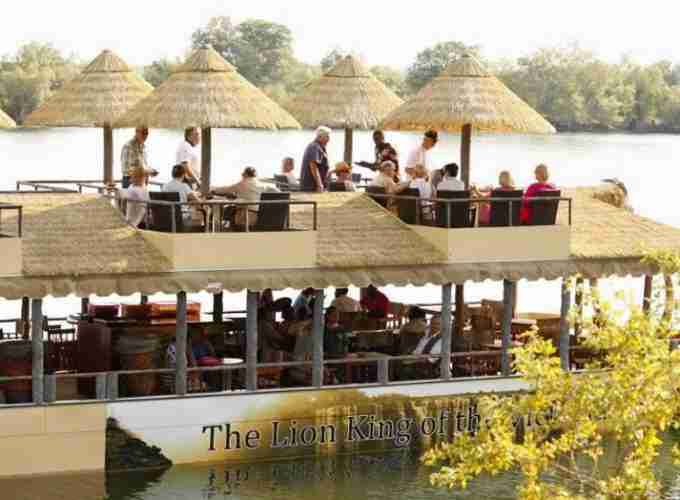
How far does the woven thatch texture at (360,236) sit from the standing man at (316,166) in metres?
0.86

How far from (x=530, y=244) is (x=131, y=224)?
5558 millimetres

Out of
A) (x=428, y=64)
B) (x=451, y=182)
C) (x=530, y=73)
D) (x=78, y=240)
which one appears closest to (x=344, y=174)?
(x=451, y=182)

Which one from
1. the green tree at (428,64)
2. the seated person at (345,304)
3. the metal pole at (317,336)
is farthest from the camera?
the green tree at (428,64)

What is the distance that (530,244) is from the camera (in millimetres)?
29328

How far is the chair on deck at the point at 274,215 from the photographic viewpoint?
27.5 meters

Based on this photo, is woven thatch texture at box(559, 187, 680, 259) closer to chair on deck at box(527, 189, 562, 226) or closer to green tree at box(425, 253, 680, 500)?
chair on deck at box(527, 189, 562, 226)

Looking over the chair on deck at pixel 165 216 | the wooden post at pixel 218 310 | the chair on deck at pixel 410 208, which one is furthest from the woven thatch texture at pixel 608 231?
the chair on deck at pixel 165 216

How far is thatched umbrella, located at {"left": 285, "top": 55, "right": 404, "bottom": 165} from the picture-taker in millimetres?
32906

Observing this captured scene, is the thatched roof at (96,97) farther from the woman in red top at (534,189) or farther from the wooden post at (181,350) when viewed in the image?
the woman in red top at (534,189)

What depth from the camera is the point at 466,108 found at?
1206 inches

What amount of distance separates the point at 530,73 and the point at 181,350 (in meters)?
86.8

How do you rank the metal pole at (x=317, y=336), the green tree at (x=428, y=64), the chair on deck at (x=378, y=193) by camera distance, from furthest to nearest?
the green tree at (x=428, y=64) → the chair on deck at (x=378, y=193) → the metal pole at (x=317, y=336)

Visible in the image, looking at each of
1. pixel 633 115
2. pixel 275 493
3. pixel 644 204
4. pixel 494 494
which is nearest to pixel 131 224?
pixel 275 493

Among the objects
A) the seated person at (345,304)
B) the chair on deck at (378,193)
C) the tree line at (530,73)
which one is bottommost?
the seated person at (345,304)
